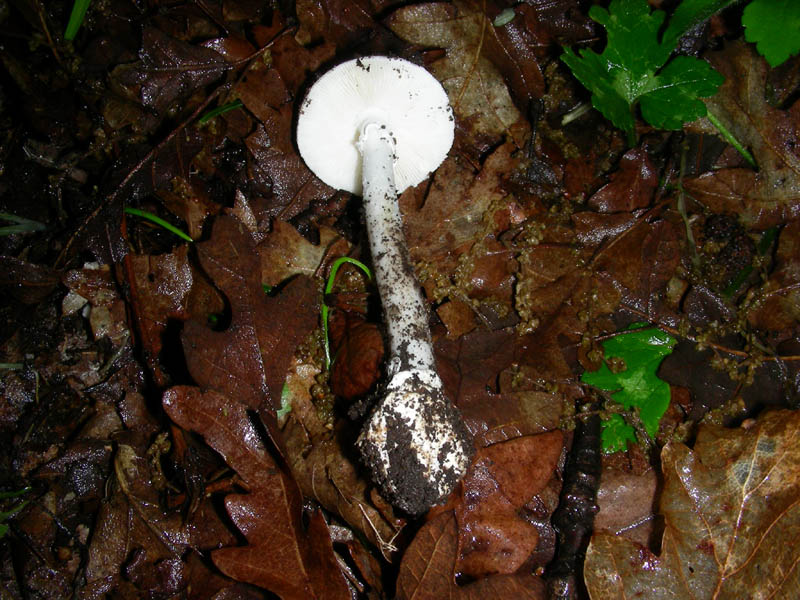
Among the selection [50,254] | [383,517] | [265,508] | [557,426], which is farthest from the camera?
[50,254]

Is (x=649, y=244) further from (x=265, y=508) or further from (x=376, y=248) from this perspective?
(x=265, y=508)

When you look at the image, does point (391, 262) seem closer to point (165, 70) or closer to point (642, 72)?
point (642, 72)

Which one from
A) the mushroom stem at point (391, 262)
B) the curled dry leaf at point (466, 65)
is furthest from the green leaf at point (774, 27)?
the mushroom stem at point (391, 262)

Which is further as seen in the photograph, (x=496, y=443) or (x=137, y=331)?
(x=137, y=331)

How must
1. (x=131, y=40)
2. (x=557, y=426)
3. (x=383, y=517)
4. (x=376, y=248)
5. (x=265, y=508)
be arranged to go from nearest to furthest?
(x=265, y=508)
(x=383, y=517)
(x=557, y=426)
(x=376, y=248)
(x=131, y=40)

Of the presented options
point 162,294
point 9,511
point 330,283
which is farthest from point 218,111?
point 9,511

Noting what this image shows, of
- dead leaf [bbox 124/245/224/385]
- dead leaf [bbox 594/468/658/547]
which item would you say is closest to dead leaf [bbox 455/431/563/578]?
dead leaf [bbox 594/468/658/547]

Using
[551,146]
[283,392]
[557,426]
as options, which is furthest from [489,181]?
[283,392]
